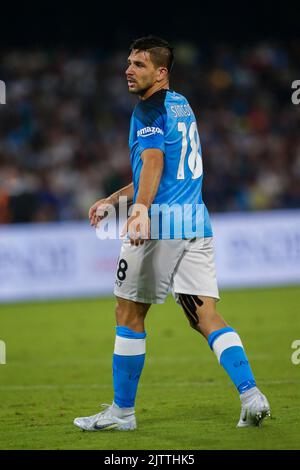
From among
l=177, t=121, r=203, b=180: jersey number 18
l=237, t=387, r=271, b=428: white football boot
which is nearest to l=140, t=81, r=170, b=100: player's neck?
l=177, t=121, r=203, b=180: jersey number 18

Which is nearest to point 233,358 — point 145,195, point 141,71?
point 145,195

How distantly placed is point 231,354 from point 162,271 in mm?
684

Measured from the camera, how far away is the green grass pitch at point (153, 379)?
5.71 meters

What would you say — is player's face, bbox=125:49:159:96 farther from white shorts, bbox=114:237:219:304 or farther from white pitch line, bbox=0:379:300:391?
white pitch line, bbox=0:379:300:391

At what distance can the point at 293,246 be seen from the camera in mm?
16281

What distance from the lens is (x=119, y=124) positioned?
21.3 meters

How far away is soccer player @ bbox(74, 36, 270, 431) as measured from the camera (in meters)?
5.88

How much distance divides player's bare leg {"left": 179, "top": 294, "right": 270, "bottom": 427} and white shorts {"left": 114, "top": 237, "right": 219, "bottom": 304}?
9cm

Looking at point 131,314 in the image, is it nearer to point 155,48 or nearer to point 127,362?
point 127,362

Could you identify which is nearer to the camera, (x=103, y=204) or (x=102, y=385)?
(x=103, y=204)

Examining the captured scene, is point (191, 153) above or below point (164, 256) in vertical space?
above

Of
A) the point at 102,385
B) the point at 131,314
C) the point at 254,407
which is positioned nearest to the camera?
the point at 254,407

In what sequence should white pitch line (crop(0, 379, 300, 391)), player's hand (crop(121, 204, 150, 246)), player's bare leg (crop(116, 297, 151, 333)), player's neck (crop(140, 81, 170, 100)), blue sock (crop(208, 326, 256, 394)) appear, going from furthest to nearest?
1. white pitch line (crop(0, 379, 300, 391))
2. player's neck (crop(140, 81, 170, 100))
3. player's bare leg (crop(116, 297, 151, 333))
4. blue sock (crop(208, 326, 256, 394))
5. player's hand (crop(121, 204, 150, 246))

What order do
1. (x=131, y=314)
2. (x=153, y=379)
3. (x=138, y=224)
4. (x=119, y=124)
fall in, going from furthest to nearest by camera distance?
(x=119, y=124), (x=153, y=379), (x=131, y=314), (x=138, y=224)
